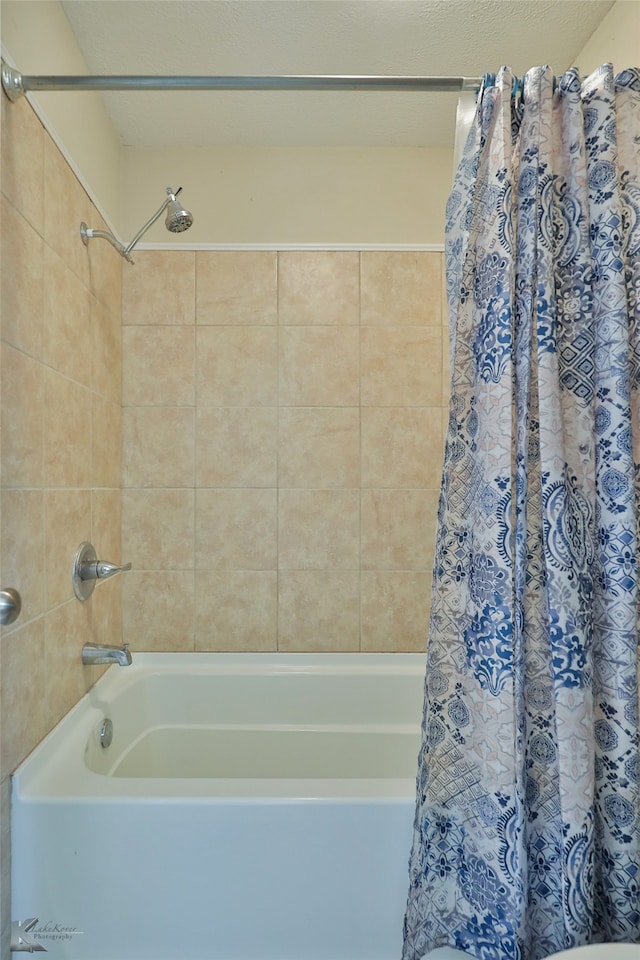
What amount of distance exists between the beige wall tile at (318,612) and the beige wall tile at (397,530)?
0.42 feet

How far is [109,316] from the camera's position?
5.97ft

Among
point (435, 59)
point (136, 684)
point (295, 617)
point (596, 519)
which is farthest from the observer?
point (295, 617)

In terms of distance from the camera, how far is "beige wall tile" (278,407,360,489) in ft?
6.49

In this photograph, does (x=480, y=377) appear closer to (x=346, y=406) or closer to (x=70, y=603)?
(x=346, y=406)

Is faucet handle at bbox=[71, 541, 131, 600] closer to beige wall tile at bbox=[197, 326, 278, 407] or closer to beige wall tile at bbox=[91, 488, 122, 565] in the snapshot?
beige wall tile at bbox=[91, 488, 122, 565]

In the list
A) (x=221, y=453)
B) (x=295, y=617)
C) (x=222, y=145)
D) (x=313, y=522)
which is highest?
(x=222, y=145)

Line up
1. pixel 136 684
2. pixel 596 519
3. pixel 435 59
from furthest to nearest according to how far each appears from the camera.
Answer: pixel 136 684
pixel 435 59
pixel 596 519

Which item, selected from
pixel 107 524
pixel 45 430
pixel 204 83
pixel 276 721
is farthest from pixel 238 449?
pixel 204 83

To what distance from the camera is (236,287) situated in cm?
198

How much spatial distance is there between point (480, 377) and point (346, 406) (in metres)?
1.05

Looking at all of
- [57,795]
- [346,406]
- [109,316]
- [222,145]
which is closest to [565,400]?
[346,406]

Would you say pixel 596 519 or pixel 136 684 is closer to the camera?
pixel 596 519

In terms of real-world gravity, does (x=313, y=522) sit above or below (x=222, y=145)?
below

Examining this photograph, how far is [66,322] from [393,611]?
1441 mm
